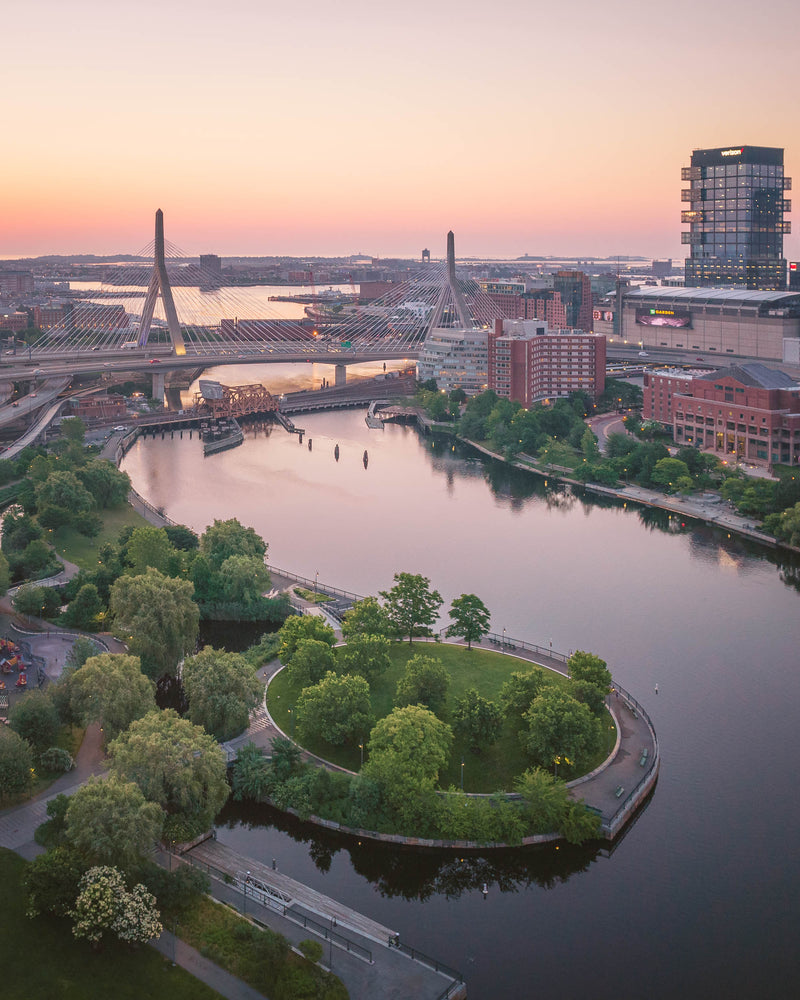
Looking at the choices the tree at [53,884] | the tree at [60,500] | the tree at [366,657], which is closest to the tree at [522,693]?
the tree at [366,657]

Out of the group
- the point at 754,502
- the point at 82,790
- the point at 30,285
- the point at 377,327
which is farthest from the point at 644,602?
the point at 30,285

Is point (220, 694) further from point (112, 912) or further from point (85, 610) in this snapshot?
point (85, 610)

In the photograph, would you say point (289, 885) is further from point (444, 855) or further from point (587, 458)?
point (587, 458)

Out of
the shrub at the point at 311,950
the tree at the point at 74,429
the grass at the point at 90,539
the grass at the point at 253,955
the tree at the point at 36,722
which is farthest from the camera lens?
the tree at the point at 74,429

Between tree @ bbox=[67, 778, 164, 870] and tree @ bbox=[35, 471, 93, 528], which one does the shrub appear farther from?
tree @ bbox=[35, 471, 93, 528]

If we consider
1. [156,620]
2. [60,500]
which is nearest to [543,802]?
[156,620]

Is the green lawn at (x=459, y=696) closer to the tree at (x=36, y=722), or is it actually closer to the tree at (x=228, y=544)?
the tree at (x=36, y=722)

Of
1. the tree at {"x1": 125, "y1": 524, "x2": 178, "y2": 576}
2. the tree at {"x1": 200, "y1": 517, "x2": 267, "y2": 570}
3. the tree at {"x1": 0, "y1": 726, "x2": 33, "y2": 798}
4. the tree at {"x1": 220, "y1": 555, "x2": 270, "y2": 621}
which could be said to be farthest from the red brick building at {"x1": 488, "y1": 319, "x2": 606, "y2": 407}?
the tree at {"x1": 0, "y1": 726, "x2": 33, "y2": 798}
